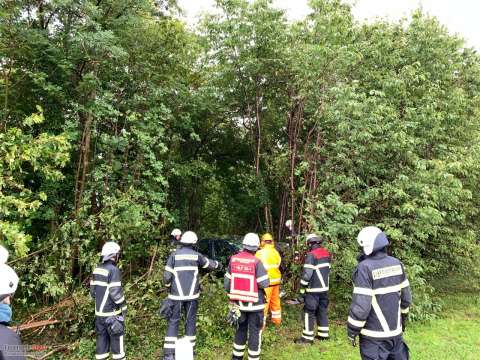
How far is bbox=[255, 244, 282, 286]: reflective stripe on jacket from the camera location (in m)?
7.10

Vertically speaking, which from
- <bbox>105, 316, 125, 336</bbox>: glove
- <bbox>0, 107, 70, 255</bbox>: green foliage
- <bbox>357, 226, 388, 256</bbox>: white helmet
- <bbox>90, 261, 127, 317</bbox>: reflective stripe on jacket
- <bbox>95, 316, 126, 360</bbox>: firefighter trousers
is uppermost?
<bbox>0, 107, 70, 255</bbox>: green foliage

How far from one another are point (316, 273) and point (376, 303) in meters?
2.58

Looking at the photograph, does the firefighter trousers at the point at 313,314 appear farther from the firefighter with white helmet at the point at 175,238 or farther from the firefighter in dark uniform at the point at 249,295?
the firefighter with white helmet at the point at 175,238

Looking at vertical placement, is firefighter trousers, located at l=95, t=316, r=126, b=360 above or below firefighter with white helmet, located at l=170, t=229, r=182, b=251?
below

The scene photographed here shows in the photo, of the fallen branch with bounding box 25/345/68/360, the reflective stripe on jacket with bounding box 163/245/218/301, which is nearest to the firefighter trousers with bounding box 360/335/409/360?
the reflective stripe on jacket with bounding box 163/245/218/301

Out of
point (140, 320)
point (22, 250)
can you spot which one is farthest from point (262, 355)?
point (22, 250)

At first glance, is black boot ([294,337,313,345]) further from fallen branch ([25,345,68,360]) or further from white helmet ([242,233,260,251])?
fallen branch ([25,345,68,360])

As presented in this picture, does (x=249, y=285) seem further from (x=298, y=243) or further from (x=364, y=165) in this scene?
(x=364, y=165)

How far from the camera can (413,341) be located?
694 centimetres

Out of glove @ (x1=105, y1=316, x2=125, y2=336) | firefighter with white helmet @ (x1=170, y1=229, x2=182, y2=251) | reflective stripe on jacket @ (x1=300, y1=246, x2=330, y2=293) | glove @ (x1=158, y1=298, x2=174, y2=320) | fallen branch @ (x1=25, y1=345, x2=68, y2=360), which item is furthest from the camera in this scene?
firefighter with white helmet @ (x1=170, y1=229, x2=182, y2=251)

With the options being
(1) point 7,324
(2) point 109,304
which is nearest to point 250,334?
(2) point 109,304

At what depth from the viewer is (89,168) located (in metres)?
8.01

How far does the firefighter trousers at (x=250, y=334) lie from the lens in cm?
586

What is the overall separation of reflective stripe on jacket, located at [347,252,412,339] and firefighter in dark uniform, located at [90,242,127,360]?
3.31 m
